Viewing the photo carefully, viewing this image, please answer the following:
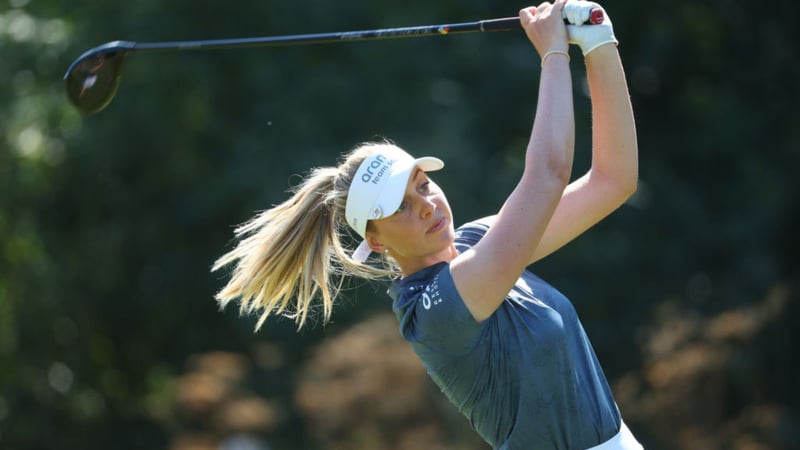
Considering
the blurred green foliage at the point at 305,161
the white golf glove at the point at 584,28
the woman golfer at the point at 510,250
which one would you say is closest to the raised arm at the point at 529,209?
the woman golfer at the point at 510,250

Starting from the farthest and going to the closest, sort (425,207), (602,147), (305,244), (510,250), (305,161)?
(305,161) → (305,244) → (602,147) → (425,207) → (510,250)

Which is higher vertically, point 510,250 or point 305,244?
point 305,244

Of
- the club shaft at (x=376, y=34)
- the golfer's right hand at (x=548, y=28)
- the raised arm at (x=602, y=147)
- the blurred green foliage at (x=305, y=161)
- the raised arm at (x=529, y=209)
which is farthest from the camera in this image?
the blurred green foliage at (x=305, y=161)

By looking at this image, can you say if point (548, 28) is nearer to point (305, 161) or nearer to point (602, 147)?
point (602, 147)

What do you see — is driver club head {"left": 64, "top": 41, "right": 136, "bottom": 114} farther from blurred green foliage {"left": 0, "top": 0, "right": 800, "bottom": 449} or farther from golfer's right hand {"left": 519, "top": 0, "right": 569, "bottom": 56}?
blurred green foliage {"left": 0, "top": 0, "right": 800, "bottom": 449}

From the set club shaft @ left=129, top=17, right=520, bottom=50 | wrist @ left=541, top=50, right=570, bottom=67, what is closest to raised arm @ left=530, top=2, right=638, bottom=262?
wrist @ left=541, top=50, right=570, bottom=67

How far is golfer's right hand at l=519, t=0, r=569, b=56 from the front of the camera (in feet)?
10.4

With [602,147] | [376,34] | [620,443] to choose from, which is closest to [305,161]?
[376,34]

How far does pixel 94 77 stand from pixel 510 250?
1.95 m

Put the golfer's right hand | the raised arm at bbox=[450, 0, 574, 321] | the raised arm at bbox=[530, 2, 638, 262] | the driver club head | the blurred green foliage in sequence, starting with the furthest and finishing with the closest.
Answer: the blurred green foliage < the driver club head < the raised arm at bbox=[530, 2, 638, 262] < the golfer's right hand < the raised arm at bbox=[450, 0, 574, 321]

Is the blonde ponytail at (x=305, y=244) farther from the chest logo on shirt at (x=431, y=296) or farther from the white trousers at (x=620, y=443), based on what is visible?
the white trousers at (x=620, y=443)

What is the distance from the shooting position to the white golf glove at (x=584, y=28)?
3213mm

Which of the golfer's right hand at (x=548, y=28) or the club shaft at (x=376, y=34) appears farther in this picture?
the club shaft at (x=376, y=34)

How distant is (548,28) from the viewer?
321cm
